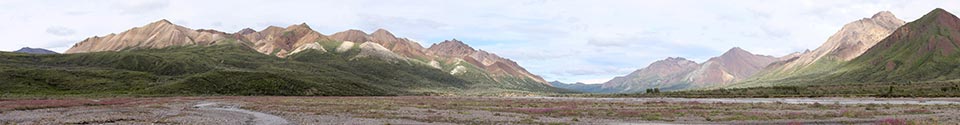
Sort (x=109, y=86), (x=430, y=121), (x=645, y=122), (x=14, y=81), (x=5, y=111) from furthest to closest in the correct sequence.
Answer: (x=109, y=86) → (x=14, y=81) → (x=5, y=111) → (x=430, y=121) → (x=645, y=122)

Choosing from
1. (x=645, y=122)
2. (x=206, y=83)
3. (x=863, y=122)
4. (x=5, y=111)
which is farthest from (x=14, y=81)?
(x=863, y=122)

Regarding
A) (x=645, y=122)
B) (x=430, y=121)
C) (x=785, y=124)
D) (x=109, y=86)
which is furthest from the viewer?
(x=109, y=86)

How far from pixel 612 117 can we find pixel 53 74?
184551 millimetres

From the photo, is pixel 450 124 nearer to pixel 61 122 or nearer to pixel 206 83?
pixel 61 122

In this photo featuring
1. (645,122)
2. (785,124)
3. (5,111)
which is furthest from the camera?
(5,111)

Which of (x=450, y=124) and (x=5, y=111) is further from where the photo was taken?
(x=5, y=111)

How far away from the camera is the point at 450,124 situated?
46531mm

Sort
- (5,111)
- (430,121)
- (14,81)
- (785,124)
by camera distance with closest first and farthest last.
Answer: (785,124) < (430,121) < (5,111) < (14,81)

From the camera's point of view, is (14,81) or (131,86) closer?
(14,81)

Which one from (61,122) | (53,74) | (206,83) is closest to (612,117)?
(61,122)

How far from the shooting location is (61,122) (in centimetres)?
4978

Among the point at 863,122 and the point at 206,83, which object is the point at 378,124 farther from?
the point at 206,83

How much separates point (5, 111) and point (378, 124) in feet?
147

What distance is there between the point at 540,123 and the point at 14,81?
171 m
